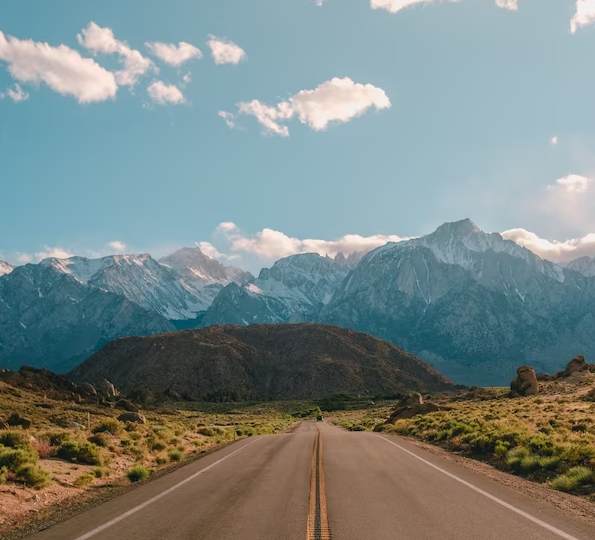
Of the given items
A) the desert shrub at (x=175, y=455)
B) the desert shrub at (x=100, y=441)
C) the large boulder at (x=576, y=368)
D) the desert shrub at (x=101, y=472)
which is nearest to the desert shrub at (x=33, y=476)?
the desert shrub at (x=101, y=472)

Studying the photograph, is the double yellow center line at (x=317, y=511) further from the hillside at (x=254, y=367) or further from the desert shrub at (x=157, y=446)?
the hillside at (x=254, y=367)

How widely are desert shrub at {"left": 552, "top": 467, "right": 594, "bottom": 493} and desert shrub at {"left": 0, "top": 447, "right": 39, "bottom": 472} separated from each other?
15257 millimetres

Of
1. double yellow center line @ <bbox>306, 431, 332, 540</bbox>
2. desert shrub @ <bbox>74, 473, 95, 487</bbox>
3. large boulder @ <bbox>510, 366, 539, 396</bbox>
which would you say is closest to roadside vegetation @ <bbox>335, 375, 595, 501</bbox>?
double yellow center line @ <bbox>306, 431, 332, 540</bbox>

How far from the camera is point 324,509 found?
11031mm

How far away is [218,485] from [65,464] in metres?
6.75

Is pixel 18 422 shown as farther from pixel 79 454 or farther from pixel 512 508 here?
pixel 512 508

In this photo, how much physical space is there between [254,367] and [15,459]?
157 metres

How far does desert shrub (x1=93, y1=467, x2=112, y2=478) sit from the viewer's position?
17.4 metres

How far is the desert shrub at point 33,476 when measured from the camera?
14.0 meters

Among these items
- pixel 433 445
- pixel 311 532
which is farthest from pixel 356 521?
pixel 433 445

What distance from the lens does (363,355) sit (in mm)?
184625

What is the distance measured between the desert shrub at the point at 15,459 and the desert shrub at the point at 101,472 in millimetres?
2563

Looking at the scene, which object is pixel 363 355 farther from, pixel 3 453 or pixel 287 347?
pixel 3 453

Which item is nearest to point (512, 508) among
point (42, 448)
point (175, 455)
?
point (42, 448)
